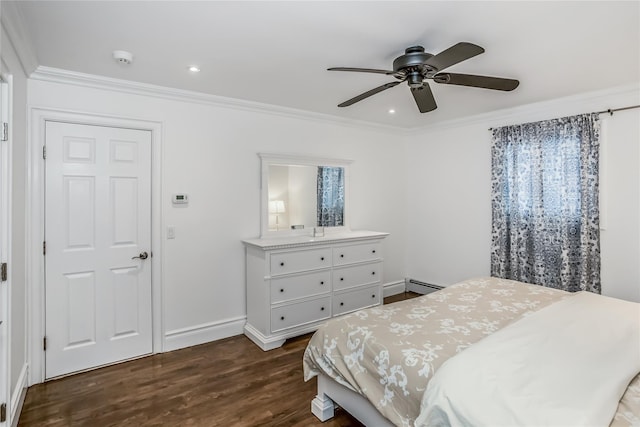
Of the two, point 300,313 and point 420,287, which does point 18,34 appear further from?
point 420,287

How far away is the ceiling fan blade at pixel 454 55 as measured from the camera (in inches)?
68.3

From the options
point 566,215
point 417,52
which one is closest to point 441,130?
point 566,215

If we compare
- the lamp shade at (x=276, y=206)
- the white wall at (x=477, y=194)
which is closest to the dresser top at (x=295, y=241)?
the lamp shade at (x=276, y=206)

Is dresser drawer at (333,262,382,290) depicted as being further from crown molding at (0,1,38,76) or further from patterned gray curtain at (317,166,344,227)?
crown molding at (0,1,38,76)

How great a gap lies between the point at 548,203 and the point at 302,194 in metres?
2.60

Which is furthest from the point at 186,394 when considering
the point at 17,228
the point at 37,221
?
the point at 37,221

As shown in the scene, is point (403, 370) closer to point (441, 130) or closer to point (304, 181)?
point (304, 181)

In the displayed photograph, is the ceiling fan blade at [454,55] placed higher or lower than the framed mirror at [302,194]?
higher

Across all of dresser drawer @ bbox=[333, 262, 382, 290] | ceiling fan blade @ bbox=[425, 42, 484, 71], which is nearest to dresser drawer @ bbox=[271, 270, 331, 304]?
dresser drawer @ bbox=[333, 262, 382, 290]

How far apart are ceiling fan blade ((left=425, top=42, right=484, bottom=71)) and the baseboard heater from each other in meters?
3.39

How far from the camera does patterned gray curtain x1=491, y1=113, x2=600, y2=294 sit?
3.27m

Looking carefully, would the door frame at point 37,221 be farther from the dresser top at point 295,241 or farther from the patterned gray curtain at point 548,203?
the patterned gray curtain at point 548,203

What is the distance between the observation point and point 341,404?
6.84ft

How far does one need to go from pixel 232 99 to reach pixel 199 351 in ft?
7.96
